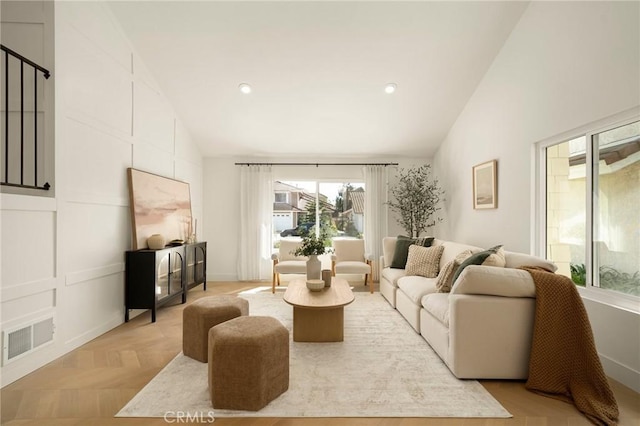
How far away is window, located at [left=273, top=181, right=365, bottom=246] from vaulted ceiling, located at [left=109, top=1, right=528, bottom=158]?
104 cm

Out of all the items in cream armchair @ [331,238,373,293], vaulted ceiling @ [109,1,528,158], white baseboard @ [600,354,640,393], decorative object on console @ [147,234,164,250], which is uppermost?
vaulted ceiling @ [109,1,528,158]

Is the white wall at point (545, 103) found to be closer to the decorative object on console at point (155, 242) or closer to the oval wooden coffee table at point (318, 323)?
the oval wooden coffee table at point (318, 323)

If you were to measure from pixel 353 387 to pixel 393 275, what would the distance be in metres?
2.22

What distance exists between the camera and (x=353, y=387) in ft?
7.15

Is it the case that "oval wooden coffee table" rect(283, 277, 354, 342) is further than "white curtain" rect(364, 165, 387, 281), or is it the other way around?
"white curtain" rect(364, 165, 387, 281)

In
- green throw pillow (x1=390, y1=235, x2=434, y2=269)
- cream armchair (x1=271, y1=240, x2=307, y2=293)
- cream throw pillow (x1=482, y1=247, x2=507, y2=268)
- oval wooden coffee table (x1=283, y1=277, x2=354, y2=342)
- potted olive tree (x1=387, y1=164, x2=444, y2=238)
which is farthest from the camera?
potted olive tree (x1=387, y1=164, x2=444, y2=238)

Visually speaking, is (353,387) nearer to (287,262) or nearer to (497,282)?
(497,282)

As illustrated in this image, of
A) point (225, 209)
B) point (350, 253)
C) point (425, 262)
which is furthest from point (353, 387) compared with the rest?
point (225, 209)

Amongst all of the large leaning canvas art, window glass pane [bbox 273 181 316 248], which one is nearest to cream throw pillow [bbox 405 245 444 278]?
window glass pane [bbox 273 181 316 248]

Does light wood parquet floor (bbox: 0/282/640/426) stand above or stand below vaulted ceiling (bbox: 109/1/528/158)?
below

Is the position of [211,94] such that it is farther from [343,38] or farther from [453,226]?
[453,226]

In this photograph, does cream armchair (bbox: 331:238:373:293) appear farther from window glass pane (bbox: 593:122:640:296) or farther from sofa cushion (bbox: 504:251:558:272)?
window glass pane (bbox: 593:122:640:296)

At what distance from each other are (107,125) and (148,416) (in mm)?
2793

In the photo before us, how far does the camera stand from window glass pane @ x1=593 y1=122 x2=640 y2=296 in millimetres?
2369
